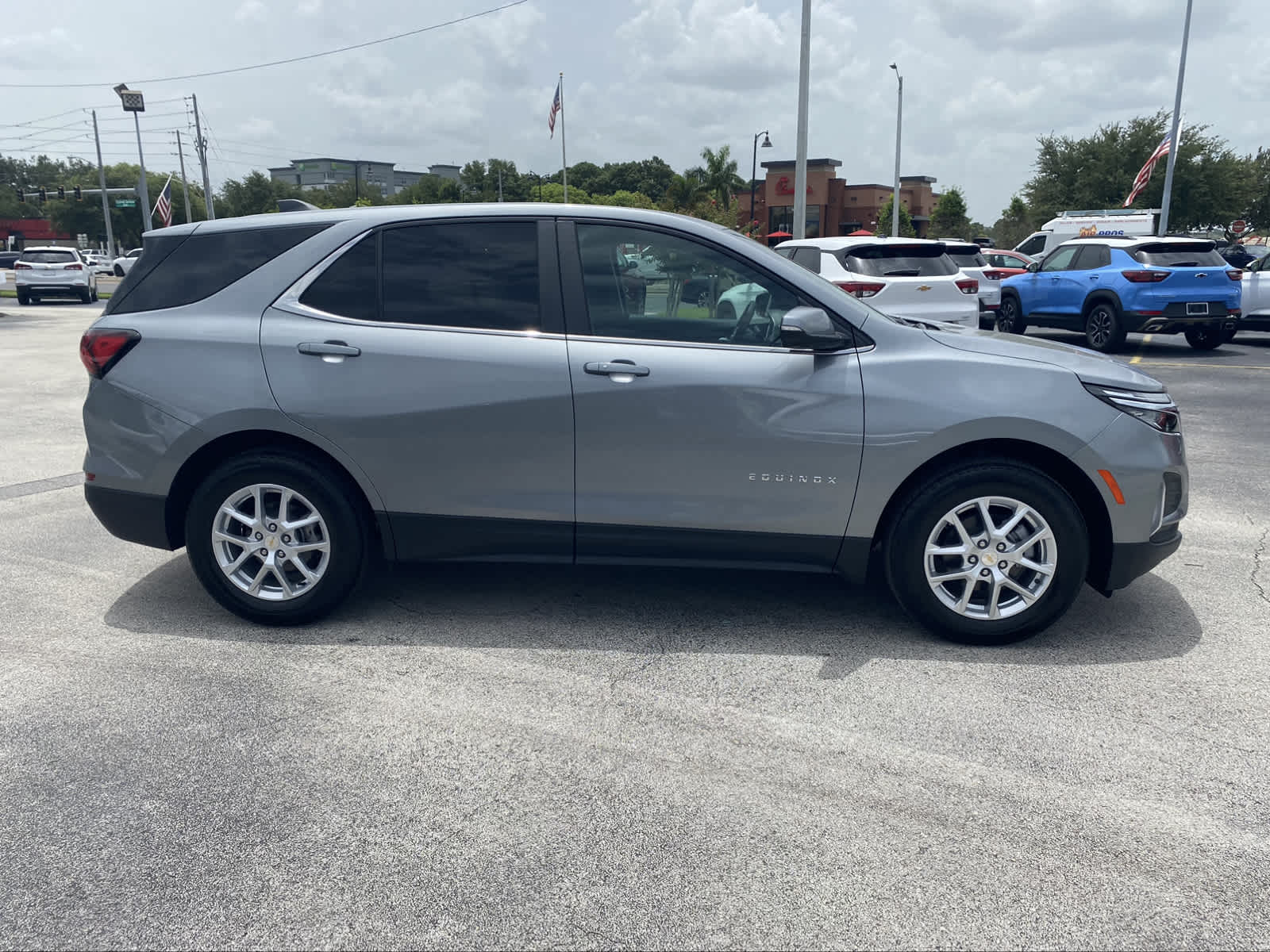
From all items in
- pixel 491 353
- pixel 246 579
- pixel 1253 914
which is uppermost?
pixel 491 353

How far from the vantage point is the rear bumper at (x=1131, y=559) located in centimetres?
411

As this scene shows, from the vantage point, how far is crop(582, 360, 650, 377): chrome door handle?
408 cm

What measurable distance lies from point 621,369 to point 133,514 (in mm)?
2236

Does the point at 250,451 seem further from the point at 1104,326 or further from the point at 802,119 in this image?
the point at 802,119

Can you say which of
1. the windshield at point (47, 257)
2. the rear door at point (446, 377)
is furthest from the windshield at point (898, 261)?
the windshield at point (47, 257)

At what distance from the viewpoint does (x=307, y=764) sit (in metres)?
3.26

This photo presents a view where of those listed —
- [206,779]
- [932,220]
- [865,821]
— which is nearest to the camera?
[865,821]

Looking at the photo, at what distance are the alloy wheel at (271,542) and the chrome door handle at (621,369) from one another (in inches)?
52.6

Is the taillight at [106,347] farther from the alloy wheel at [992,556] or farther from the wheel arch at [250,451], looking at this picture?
the alloy wheel at [992,556]

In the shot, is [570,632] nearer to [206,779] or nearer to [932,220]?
[206,779]

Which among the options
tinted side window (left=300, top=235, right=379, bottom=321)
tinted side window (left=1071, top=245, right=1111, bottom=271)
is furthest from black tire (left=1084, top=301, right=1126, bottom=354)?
tinted side window (left=300, top=235, right=379, bottom=321)

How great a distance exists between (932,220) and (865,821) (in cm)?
8063

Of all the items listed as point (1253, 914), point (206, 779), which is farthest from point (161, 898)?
point (1253, 914)

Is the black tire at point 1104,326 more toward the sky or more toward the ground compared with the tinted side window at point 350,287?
more toward the ground
